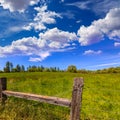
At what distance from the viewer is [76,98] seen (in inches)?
287

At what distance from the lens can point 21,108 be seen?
9.55 metres

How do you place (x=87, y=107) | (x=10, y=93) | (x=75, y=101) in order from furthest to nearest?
(x=87, y=107), (x=10, y=93), (x=75, y=101)

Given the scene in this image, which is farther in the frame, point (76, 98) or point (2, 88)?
point (2, 88)

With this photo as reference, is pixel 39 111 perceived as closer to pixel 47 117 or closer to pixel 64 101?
pixel 47 117

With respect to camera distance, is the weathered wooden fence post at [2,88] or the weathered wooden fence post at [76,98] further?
the weathered wooden fence post at [2,88]

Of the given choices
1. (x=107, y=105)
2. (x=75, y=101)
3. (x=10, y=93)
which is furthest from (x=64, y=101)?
(x=107, y=105)

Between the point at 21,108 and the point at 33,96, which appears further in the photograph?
the point at 21,108

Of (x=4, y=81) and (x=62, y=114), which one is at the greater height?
(x=4, y=81)

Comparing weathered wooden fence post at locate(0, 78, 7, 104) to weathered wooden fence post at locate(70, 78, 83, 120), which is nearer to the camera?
weathered wooden fence post at locate(70, 78, 83, 120)

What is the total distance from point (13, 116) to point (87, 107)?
3.75 m

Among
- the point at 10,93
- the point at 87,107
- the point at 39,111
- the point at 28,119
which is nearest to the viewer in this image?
the point at 28,119

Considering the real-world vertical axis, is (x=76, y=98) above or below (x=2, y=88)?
below

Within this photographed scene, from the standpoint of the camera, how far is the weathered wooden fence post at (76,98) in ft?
23.7

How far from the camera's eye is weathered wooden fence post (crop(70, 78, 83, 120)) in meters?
7.24
